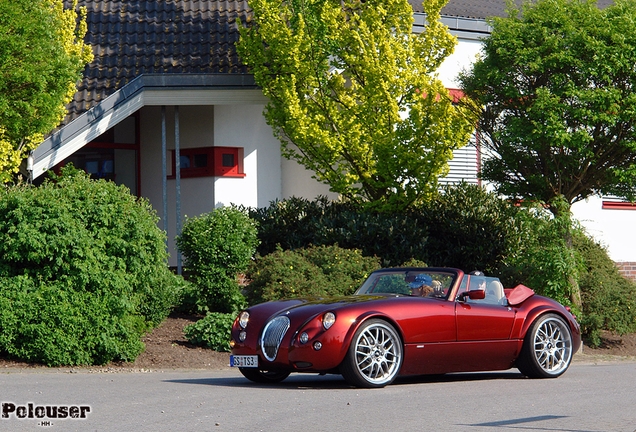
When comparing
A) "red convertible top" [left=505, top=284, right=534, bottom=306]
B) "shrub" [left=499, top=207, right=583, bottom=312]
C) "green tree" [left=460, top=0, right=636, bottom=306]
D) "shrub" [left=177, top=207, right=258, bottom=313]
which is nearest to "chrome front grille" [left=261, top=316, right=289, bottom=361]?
"red convertible top" [left=505, top=284, right=534, bottom=306]

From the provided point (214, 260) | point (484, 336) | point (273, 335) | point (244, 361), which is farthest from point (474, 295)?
point (214, 260)

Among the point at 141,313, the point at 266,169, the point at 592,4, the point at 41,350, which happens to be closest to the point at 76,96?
the point at 266,169

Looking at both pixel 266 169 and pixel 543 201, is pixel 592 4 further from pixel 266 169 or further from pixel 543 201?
pixel 266 169

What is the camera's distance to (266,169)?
1973cm

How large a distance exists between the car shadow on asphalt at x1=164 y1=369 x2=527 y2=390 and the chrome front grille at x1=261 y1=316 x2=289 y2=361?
396mm

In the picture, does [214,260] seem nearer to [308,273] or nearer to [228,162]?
[308,273]

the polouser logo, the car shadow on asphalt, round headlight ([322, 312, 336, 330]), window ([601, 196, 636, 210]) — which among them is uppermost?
window ([601, 196, 636, 210])

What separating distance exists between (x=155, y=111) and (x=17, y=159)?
205 inches

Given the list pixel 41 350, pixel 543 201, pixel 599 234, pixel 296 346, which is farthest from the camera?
pixel 599 234

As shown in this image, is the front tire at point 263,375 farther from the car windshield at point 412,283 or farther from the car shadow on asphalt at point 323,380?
the car windshield at point 412,283

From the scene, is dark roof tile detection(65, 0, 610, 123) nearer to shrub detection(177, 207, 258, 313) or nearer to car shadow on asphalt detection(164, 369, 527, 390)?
shrub detection(177, 207, 258, 313)

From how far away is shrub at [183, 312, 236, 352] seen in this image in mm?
13359

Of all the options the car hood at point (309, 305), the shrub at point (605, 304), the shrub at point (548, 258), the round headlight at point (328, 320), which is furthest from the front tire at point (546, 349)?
the shrub at point (605, 304)

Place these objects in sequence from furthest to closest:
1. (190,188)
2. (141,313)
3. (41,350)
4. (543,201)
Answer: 1. (190,188)
2. (543,201)
3. (141,313)
4. (41,350)
